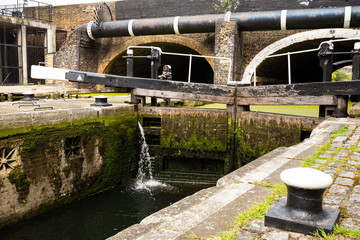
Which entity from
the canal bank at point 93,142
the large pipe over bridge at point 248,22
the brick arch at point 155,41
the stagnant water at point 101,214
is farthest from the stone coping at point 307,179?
the brick arch at point 155,41

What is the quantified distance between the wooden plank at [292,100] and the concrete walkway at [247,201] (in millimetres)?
2602

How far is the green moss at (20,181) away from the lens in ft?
15.8

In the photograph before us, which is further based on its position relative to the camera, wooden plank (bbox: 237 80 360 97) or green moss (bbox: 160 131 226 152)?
green moss (bbox: 160 131 226 152)

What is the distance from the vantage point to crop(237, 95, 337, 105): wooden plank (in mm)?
5918

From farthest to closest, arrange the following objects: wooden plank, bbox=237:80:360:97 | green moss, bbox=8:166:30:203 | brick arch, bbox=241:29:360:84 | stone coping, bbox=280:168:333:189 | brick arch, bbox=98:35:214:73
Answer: brick arch, bbox=98:35:214:73 < brick arch, bbox=241:29:360:84 < wooden plank, bbox=237:80:360:97 < green moss, bbox=8:166:30:203 < stone coping, bbox=280:168:333:189

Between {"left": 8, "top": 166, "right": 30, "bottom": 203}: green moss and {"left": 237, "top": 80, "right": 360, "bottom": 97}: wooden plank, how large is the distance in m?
4.39

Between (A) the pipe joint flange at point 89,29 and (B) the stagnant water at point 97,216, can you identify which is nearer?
(B) the stagnant water at point 97,216

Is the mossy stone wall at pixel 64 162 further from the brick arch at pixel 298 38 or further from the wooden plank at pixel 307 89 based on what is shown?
the brick arch at pixel 298 38

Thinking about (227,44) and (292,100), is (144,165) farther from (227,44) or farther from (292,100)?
(227,44)

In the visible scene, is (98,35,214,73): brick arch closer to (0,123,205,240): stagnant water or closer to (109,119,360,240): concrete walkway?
(0,123,205,240): stagnant water

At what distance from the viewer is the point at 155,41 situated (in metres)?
13.8

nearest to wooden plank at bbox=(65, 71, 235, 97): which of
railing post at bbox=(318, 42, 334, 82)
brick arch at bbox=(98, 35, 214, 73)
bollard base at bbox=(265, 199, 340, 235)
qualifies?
railing post at bbox=(318, 42, 334, 82)

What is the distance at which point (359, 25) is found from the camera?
9789 mm

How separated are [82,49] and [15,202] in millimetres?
10350
